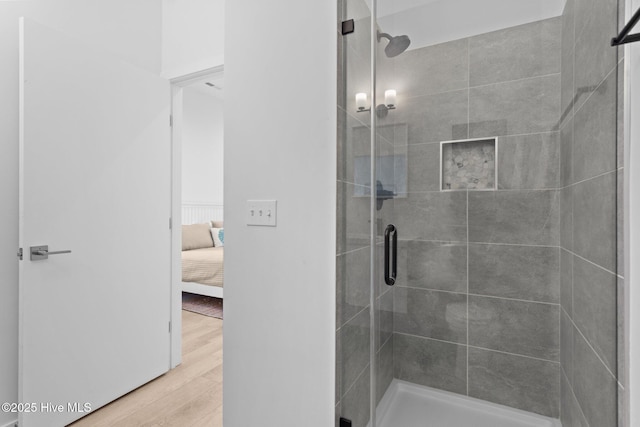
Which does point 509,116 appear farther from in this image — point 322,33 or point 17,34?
point 17,34

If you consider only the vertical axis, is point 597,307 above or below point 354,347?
above

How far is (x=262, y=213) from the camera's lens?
137cm

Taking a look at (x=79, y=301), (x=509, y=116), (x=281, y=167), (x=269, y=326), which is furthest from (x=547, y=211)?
(x=79, y=301)

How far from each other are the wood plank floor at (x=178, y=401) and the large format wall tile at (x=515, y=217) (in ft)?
5.65

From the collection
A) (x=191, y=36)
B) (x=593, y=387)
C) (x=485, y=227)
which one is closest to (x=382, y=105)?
(x=485, y=227)

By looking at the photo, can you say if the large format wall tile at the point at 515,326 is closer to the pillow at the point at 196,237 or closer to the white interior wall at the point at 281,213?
the white interior wall at the point at 281,213

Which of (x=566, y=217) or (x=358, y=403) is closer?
(x=566, y=217)

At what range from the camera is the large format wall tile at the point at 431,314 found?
1.39 m

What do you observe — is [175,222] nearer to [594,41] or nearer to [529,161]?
[529,161]

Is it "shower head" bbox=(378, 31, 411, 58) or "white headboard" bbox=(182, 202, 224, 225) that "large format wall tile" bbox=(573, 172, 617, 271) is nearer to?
"shower head" bbox=(378, 31, 411, 58)

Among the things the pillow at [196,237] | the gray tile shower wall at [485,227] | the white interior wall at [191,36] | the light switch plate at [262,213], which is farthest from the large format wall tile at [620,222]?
the pillow at [196,237]

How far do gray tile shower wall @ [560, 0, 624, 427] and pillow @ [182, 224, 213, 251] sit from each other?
4.33 meters

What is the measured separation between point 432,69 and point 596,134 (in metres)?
0.62

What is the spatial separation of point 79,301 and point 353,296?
5.29 ft
